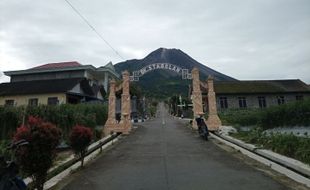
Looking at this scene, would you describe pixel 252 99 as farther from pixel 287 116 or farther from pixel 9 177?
pixel 9 177

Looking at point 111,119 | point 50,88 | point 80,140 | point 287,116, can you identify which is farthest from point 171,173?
point 50,88

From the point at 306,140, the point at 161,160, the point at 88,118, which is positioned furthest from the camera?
the point at 88,118

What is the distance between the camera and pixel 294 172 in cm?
670

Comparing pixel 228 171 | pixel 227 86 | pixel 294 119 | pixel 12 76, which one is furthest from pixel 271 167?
Result: pixel 12 76

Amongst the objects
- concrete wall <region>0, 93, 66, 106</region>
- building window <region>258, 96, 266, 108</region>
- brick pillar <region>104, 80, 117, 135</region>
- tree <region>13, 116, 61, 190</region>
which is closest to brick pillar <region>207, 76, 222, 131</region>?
brick pillar <region>104, 80, 117, 135</region>

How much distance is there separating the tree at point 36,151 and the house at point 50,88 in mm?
19685

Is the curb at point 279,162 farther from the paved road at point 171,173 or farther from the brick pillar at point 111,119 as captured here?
the brick pillar at point 111,119

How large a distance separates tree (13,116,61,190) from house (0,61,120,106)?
19685 mm

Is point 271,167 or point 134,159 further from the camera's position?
point 134,159

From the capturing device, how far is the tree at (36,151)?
5250 mm

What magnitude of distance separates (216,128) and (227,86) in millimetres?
23564

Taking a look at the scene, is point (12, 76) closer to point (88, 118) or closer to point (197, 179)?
point (88, 118)

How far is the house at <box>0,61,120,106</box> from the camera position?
1085 inches

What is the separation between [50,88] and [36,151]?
24.3 metres
